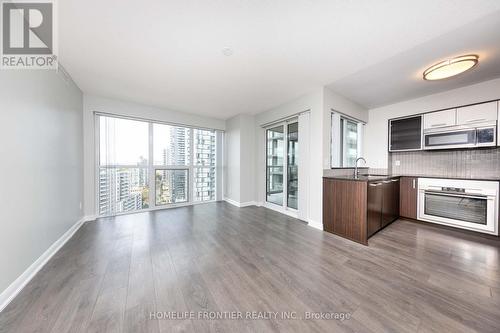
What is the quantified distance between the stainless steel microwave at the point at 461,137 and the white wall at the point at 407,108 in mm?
495

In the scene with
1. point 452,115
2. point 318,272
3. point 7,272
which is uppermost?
point 452,115

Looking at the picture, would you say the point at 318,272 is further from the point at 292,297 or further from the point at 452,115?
the point at 452,115

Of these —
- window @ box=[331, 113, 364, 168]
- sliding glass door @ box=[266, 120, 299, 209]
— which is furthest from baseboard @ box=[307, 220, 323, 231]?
window @ box=[331, 113, 364, 168]

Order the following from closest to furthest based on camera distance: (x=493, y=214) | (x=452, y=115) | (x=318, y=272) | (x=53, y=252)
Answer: (x=318, y=272), (x=53, y=252), (x=493, y=214), (x=452, y=115)

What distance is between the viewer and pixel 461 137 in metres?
2.97

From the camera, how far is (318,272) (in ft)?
6.03

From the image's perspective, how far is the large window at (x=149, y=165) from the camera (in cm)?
373

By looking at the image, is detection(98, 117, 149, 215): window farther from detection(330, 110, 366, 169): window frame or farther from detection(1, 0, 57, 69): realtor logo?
detection(330, 110, 366, 169): window frame

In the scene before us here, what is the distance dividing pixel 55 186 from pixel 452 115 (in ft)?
21.0

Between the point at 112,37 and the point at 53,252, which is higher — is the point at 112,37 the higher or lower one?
the higher one

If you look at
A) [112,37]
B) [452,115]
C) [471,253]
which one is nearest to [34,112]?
[112,37]

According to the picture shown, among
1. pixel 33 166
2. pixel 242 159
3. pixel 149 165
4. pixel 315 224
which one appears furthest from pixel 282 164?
pixel 33 166

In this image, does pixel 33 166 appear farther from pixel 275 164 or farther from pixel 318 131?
pixel 275 164

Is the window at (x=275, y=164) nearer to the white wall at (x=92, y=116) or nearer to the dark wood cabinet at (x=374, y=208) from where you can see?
the dark wood cabinet at (x=374, y=208)
